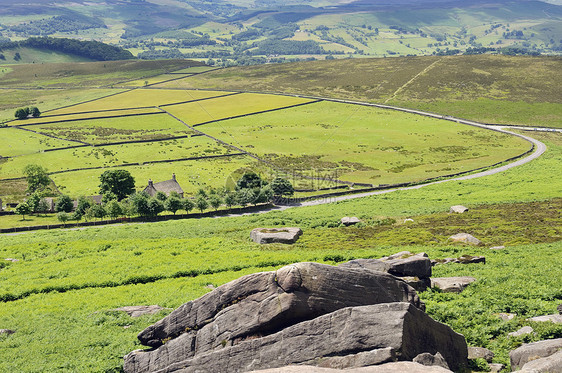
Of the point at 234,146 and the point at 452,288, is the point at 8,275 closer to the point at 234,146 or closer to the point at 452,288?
the point at 452,288

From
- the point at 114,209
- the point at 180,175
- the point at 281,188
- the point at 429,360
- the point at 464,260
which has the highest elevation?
the point at 429,360

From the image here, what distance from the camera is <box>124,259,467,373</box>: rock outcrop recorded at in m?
16.8

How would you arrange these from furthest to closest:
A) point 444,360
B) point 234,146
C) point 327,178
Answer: point 234,146 → point 327,178 → point 444,360

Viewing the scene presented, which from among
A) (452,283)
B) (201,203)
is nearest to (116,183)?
(201,203)

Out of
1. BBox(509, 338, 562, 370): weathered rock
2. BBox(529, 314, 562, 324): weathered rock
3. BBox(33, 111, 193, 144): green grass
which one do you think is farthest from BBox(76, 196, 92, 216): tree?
BBox(509, 338, 562, 370): weathered rock

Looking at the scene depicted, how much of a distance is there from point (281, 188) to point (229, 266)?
178ft

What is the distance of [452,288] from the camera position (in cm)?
2728

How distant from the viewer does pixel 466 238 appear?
43.7 m

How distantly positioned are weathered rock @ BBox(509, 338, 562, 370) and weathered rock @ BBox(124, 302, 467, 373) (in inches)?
79.1

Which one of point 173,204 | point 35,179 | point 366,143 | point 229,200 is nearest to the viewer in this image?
point 173,204

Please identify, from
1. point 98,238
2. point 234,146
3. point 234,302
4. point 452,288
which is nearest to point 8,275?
point 98,238

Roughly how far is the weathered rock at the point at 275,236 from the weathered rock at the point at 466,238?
15.2 meters

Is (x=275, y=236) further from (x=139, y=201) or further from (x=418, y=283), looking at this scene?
(x=139, y=201)

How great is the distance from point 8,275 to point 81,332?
A: 17624mm
